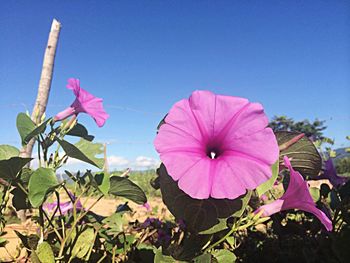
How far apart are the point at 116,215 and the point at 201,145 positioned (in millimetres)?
575

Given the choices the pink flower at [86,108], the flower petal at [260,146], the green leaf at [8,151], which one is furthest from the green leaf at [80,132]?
the flower petal at [260,146]

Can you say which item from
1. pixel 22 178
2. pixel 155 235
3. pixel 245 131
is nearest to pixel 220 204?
pixel 245 131

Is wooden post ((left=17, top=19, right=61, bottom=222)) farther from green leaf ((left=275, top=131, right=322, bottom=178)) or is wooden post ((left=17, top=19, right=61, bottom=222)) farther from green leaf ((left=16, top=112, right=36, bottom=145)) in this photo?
green leaf ((left=275, top=131, right=322, bottom=178))

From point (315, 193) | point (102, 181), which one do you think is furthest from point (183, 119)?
point (315, 193)

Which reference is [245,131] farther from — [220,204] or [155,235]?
[155,235]

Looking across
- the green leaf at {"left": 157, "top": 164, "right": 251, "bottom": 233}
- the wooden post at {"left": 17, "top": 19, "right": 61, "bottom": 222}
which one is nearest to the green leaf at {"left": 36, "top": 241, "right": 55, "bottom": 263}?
the green leaf at {"left": 157, "top": 164, "right": 251, "bottom": 233}

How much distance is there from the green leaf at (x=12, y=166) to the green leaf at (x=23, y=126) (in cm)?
9

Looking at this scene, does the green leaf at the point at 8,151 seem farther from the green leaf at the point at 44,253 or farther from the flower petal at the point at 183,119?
the flower petal at the point at 183,119

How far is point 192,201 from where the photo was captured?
0.78 meters

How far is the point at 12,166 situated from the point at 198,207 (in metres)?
0.47

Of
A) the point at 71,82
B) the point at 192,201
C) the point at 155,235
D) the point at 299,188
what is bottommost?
the point at 155,235

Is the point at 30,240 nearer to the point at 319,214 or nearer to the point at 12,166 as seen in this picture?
the point at 12,166

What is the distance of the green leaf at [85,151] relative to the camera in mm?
872

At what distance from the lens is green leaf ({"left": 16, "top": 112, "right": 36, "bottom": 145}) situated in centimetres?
95
